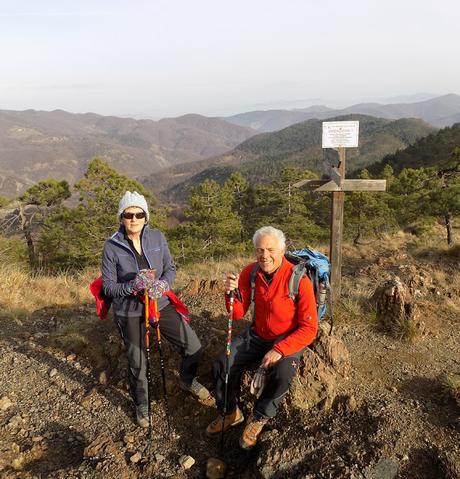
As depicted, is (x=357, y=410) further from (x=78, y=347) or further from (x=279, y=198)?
(x=279, y=198)

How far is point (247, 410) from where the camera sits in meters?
3.59

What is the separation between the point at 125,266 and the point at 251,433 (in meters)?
1.79

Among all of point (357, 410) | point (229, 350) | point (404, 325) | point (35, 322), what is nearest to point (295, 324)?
point (229, 350)

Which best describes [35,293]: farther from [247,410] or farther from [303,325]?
[303,325]

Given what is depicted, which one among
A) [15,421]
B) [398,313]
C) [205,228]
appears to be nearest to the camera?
[15,421]

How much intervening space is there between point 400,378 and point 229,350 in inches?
72.6

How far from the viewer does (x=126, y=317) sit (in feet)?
11.5

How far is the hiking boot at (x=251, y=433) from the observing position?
3.14m

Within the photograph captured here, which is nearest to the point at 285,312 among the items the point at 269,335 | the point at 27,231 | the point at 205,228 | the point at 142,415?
the point at 269,335

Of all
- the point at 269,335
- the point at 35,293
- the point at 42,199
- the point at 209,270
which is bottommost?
the point at 209,270

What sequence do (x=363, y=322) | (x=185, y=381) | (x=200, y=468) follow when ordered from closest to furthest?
(x=200, y=468) → (x=185, y=381) → (x=363, y=322)

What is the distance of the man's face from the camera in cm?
318

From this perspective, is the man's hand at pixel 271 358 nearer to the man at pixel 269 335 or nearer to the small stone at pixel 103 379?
the man at pixel 269 335

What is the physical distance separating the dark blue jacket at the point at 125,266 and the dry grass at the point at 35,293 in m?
3.75
